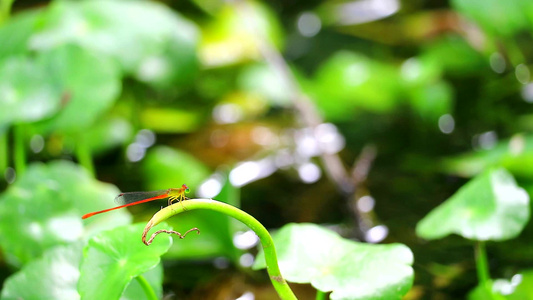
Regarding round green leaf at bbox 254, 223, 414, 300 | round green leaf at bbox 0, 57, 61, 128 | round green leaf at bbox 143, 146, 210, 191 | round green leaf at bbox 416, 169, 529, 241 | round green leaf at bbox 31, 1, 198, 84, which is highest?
round green leaf at bbox 31, 1, 198, 84

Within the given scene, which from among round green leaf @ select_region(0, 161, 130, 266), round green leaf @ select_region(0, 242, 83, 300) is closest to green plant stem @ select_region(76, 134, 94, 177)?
round green leaf @ select_region(0, 161, 130, 266)

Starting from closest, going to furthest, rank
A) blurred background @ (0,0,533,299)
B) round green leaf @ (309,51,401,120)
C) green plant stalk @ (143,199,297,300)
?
green plant stalk @ (143,199,297,300)
blurred background @ (0,0,533,299)
round green leaf @ (309,51,401,120)

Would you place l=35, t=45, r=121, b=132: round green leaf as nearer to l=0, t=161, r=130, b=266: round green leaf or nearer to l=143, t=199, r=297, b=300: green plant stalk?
l=0, t=161, r=130, b=266: round green leaf

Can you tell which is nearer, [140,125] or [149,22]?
[149,22]

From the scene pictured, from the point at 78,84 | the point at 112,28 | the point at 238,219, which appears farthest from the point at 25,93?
the point at 238,219

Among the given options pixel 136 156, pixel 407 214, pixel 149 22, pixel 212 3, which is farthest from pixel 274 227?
pixel 212 3

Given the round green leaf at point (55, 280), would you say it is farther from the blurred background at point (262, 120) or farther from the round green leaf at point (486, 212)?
the round green leaf at point (486, 212)

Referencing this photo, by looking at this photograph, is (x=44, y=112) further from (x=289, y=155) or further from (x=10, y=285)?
(x=289, y=155)

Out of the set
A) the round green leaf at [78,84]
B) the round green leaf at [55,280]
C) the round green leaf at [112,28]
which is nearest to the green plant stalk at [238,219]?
the round green leaf at [55,280]
